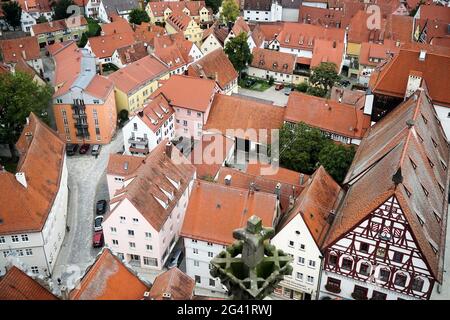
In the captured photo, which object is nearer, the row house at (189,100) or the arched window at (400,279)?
the arched window at (400,279)

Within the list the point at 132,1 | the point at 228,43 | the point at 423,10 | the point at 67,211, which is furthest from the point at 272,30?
the point at 67,211

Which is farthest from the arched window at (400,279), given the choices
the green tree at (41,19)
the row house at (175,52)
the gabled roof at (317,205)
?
the green tree at (41,19)

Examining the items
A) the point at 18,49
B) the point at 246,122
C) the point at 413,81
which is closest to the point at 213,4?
the point at 18,49

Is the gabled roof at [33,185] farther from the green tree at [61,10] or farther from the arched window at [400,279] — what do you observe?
the green tree at [61,10]

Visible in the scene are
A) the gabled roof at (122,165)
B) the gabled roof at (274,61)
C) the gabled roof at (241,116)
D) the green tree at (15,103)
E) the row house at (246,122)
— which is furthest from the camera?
the gabled roof at (274,61)

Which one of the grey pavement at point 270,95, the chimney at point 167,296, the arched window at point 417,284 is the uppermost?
the chimney at point 167,296

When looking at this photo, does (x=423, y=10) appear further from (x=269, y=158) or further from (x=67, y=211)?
(x=67, y=211)

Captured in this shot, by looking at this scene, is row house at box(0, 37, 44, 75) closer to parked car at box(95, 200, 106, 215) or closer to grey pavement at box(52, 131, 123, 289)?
grey pavement at box(52, 131, 123, 289)
